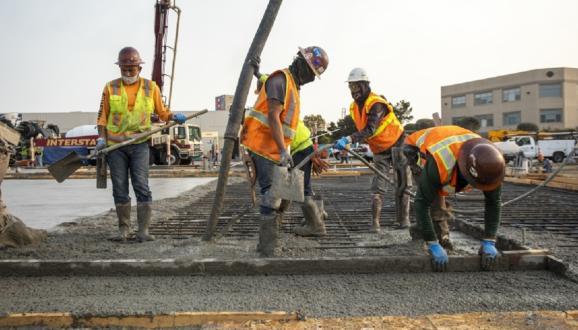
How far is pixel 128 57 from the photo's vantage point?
4172 mm

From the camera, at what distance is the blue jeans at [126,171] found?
166 inches

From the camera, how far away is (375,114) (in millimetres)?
4539

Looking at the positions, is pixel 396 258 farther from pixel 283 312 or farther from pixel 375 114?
pixel 375 114

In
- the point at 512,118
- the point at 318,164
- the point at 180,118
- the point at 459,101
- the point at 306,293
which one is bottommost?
the point at 306,293

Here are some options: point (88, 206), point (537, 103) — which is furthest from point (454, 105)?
point (88, 206)

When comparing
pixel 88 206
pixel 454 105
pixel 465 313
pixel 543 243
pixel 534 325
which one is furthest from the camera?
pixel 454 105

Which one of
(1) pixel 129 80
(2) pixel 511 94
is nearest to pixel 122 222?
(1) pixel 129 80

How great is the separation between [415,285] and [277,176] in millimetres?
1222

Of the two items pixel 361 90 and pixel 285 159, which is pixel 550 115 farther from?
pixel 285 159

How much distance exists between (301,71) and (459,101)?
59.9 meters

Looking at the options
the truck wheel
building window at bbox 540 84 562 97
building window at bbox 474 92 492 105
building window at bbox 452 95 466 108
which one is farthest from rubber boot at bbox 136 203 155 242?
building window at bbox 452 95 466 108

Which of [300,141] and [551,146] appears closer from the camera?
[300,141]

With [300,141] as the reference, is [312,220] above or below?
below

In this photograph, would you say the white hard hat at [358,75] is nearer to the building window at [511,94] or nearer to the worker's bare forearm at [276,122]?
the worker's bare forearm at [276,122]
